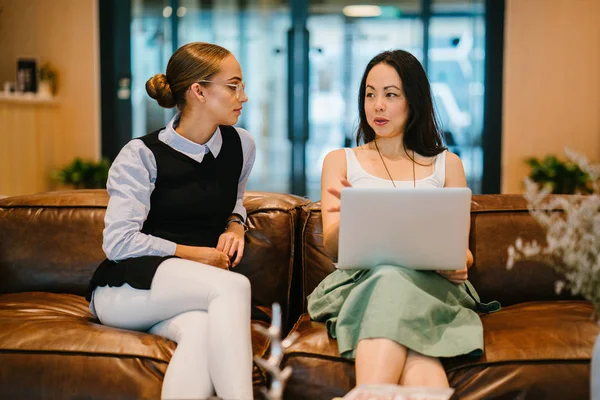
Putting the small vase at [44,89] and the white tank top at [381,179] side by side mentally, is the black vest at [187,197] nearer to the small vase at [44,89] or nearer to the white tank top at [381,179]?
the white tank top at [381,179]

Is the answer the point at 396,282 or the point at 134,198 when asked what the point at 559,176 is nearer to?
the point at 396,282

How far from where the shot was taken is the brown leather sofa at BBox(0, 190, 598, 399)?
1.87 metres

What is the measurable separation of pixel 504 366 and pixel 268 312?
2.55 ft

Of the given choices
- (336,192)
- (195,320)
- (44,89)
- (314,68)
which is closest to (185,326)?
(195,320)

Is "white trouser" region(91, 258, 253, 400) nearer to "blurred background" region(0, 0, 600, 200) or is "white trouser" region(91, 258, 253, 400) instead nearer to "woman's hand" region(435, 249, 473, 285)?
"woman's hand" region(435, 249, 473, 285)

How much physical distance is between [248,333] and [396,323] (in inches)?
14.9

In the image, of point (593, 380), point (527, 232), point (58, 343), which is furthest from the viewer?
point (527, 232)

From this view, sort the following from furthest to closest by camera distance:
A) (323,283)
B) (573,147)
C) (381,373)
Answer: (573,147) < (323,283) < (381,373)

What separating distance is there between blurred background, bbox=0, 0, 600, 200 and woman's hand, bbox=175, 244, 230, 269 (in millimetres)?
4434

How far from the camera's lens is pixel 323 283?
2252 mm

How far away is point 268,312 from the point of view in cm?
232

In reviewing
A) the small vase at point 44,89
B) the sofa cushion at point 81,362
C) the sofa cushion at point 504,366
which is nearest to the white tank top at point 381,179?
the sofa cushion at point 504,366

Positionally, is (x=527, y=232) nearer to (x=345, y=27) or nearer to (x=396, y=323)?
(x=396, y=323)

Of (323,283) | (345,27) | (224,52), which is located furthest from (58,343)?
(345,27)
